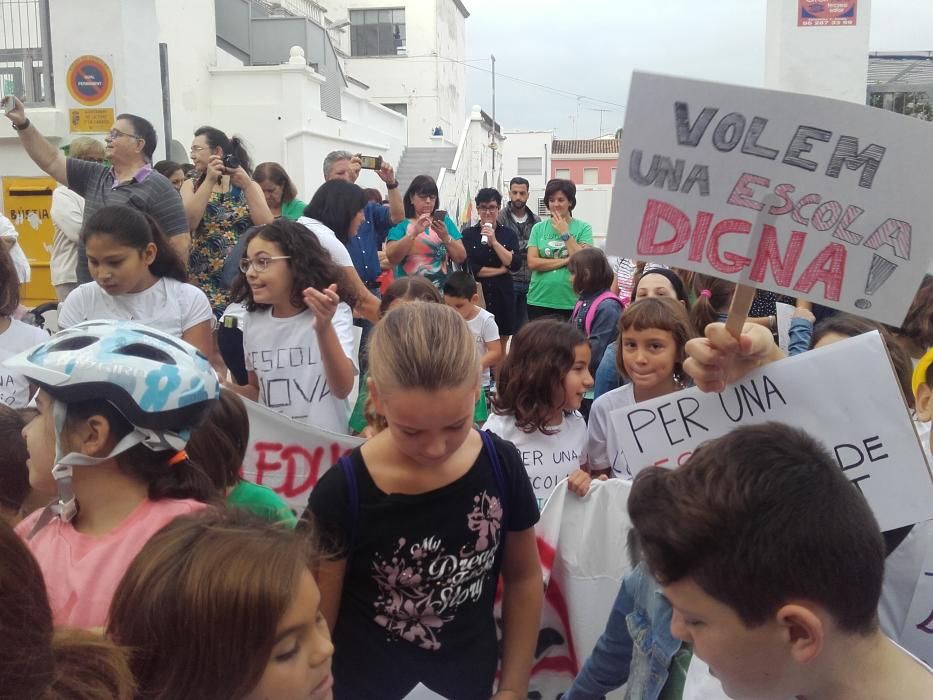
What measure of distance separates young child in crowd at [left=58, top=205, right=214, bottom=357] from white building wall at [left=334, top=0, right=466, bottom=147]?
32.1 meters

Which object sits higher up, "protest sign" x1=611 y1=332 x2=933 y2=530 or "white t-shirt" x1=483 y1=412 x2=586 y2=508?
"protest sign" x1=611 y1=332 x2=933 y2=530

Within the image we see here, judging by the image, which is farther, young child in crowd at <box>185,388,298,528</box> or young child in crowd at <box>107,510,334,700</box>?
young child in crowd at <box>185,388,298,528</box>

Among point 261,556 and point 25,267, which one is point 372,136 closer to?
point 25,267

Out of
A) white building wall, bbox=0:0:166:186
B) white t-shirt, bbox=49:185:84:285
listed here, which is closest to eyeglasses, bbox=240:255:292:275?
white t-shirt, bbox=49:185:84:285

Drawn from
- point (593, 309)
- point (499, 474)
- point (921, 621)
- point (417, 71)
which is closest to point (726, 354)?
→ point (499, 474)

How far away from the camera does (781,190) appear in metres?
2.05

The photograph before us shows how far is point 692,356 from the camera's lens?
7.52 ft

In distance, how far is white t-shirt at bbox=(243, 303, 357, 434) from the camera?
3.47 m

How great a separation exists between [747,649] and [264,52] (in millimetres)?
23560

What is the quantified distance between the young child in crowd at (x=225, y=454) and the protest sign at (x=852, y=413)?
1163 millimetres

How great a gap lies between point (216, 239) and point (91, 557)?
4159 mm

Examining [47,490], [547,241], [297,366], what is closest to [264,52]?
[547,241]

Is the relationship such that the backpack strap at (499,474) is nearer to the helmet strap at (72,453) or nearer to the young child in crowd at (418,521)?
the young child in crowd at (418,521)

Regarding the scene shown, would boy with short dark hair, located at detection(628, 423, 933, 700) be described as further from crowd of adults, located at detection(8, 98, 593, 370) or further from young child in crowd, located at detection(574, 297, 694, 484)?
crowd of adults, located at detection(8, 98, 593, 370)
